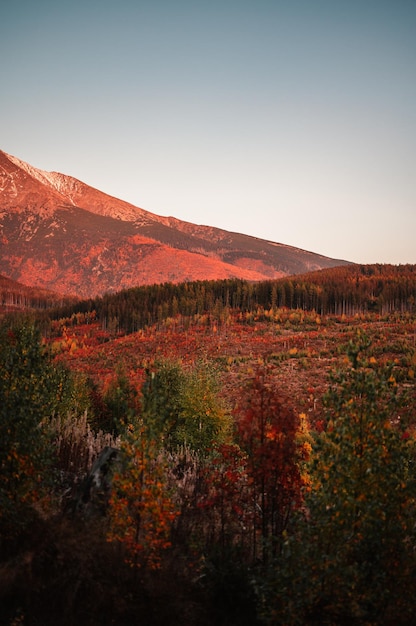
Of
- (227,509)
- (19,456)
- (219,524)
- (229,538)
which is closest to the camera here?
(19,456)

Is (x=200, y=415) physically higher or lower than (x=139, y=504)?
lower

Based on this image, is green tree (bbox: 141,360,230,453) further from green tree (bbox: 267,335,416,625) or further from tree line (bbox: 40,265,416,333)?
tree line (bbox: 40,265,416,333)

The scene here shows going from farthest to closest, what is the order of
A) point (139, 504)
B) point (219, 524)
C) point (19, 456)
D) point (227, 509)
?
1. point (227, 509)
2. point (219, 524)
3. point (19, 456)
4. point (139, 504)

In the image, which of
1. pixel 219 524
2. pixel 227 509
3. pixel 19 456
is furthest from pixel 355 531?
pixel 19 456

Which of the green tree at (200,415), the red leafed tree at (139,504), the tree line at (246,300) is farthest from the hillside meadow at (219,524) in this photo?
the tree line at (246,300)

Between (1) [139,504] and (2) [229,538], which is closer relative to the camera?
(1) [139,504]

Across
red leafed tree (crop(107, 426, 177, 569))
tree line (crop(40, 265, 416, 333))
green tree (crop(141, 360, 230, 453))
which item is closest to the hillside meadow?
red leafed tree (crop(107, 426, 177, 569))

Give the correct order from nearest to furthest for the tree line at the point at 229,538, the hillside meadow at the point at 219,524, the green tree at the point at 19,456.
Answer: the tree line at the point at 229,538
the hillside meadow at the point at 219,524
the green tree at the point at 19,456

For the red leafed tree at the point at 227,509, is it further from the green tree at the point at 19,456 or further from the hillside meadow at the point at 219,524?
the green tree at the point at 19,456

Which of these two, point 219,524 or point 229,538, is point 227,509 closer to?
Answer: point 219,524

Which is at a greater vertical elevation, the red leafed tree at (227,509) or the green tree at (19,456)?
the green tree at (19,456)

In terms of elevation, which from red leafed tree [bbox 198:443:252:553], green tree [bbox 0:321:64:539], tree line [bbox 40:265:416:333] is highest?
tree line [bbox 40:265:416:333]

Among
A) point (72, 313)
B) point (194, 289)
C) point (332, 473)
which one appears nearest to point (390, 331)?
point (194, 289)

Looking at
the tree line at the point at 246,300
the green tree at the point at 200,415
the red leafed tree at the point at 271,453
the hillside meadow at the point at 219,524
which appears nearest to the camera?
the hillside meadow at the point at 219,524
